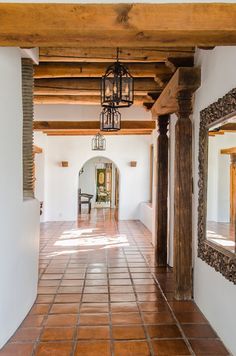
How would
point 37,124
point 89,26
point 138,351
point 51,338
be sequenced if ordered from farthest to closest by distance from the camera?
1. point 37,124
2. point 51,338
3. point 138,351
4. point 89,26

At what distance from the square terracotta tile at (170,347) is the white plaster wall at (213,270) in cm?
35

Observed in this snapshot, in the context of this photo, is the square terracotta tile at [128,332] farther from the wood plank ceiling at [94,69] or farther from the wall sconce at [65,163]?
the wall sconce at [65,163]

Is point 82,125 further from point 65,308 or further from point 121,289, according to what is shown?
point 65,308

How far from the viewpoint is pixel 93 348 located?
2805 mm

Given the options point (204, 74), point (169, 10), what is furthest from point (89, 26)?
point (204, 74)

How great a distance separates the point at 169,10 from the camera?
220cm

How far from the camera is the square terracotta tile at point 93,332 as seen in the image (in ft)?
9.84

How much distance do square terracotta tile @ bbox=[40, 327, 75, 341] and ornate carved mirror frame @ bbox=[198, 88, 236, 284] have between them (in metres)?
1.40

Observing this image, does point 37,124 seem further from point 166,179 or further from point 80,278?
point 80,278

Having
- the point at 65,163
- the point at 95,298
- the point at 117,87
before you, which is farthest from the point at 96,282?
the point at 65,163

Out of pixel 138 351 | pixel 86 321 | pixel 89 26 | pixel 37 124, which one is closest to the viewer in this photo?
pixel 89 26

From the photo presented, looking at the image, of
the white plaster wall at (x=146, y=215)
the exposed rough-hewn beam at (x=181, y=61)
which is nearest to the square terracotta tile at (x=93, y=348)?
the exposed rough-hewn beam at (x=181, y=61)

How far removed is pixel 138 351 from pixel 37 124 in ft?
21.2

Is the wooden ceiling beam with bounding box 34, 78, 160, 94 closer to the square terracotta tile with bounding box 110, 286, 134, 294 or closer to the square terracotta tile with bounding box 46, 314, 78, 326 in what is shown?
the square terracotta tile with bounding box 110, 286, 134, 294
